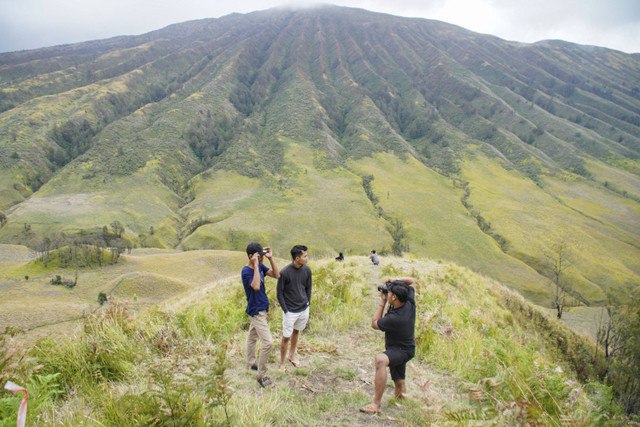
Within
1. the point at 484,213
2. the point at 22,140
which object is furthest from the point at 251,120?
the point at 484,213

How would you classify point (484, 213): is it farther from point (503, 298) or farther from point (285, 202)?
point (503, 298)

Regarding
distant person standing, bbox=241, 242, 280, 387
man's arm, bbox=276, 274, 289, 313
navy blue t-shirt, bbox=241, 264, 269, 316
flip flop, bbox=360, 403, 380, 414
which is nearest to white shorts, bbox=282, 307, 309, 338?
man's arm, bbox=276, 274, 289, 313

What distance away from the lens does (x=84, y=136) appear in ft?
520

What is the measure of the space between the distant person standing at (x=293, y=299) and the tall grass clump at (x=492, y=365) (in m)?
3.02

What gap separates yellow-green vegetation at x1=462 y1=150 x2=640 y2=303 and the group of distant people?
3653 inches

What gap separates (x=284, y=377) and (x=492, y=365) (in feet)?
12.5

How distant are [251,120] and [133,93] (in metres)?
74.9

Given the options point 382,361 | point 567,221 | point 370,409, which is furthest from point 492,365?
point 567,221

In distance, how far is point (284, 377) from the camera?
6.76 meters

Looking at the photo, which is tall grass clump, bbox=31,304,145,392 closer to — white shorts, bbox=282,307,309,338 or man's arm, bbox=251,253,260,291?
man's arm, bbox=251,253,260,291

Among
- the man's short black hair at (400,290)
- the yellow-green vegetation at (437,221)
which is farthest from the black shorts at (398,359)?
the yellow-green vegetation at (437,221)

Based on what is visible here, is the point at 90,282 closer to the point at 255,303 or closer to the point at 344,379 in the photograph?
the point at 255,303

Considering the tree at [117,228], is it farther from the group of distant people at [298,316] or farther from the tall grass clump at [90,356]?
the group of distant people at [298,316]

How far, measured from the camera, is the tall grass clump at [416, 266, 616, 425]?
13.3 feet
